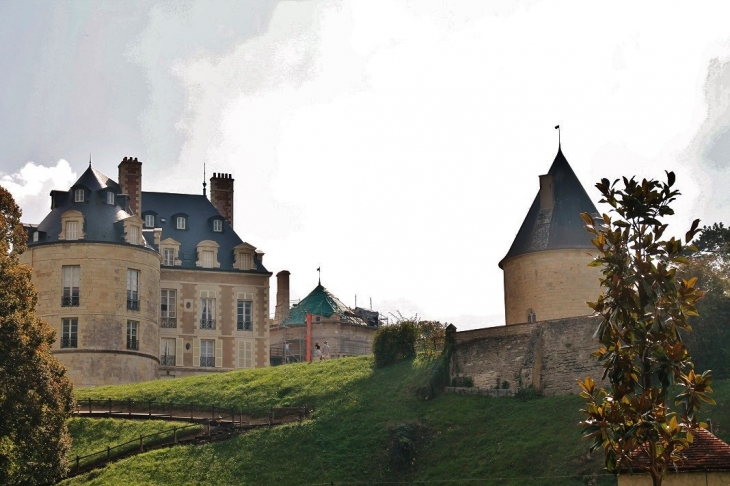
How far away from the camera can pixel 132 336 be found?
5150 centimetres

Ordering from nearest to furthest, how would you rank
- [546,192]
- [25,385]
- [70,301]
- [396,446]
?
1. [25,385]
2. [396,446]
3. [546,192]
4. [70,301]

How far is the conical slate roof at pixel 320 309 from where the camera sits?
6569 cm

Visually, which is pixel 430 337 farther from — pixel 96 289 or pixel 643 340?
pixel 643 340

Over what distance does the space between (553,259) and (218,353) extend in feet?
63.8

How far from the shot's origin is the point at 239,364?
184 feet

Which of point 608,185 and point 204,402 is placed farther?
point 204,402

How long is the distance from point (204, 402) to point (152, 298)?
12414 millimetres

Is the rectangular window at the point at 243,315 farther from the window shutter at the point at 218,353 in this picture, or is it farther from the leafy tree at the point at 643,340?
the leafy tree at the point at 643,340

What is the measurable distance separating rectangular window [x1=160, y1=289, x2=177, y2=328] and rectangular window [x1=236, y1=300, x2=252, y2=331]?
10.1ft

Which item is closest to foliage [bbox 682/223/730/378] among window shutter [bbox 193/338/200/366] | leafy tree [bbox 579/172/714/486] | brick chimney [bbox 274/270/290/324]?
leafy tree [bbox 579/172/714/486]

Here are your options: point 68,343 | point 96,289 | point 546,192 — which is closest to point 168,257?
point 96,289

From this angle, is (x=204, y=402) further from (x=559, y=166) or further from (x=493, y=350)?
(x=559, y=166)

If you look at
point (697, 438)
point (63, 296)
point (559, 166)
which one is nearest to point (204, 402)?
point (63, 296)

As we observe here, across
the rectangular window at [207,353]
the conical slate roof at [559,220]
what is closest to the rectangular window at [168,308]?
the rectangular window at [207,353]
